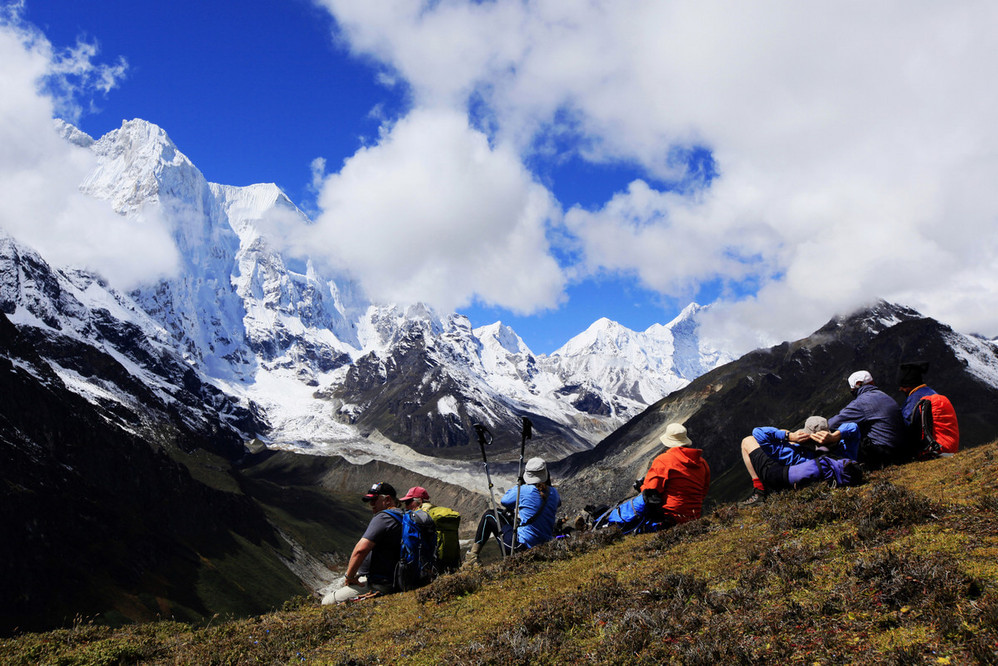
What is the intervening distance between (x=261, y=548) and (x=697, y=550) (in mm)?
180785

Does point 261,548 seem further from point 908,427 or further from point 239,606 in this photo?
point 908,427

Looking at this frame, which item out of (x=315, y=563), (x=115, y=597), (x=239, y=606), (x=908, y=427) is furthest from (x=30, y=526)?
(x=908, y=427)

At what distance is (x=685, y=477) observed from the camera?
15.8 meters

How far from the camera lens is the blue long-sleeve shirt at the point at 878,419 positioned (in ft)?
52.6

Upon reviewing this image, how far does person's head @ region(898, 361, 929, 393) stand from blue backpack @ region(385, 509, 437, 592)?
14.2 meters

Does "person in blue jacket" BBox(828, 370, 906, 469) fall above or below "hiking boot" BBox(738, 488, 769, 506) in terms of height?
above

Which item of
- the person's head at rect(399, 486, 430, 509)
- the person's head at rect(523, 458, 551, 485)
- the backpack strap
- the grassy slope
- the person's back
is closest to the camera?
the grassy slope

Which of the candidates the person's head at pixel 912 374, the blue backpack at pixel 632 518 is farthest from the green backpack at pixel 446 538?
the person's head at pixel 912 374

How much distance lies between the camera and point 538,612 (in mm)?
9609

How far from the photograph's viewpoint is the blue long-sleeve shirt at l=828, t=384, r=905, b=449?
16.0m

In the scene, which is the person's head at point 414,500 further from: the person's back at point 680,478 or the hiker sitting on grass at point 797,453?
the hiker sitting on grass at point 797,453

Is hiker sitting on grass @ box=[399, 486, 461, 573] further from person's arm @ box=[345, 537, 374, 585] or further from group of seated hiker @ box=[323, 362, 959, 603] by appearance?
person's arm @ box=[345, 537, 374, 585]

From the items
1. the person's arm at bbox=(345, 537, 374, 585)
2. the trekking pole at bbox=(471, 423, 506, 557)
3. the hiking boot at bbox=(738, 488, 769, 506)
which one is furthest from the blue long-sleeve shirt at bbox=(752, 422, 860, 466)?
the person's arm at bbox=(345, 537, 374, 585)

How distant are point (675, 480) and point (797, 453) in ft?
10.6
